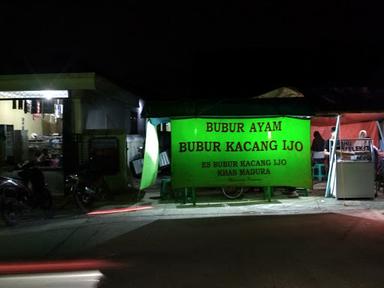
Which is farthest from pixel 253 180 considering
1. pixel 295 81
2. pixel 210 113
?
pixel 295 81

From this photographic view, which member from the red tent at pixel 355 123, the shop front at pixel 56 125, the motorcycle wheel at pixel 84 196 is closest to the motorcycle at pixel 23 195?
the motorcycle wheel at pixel 84 196

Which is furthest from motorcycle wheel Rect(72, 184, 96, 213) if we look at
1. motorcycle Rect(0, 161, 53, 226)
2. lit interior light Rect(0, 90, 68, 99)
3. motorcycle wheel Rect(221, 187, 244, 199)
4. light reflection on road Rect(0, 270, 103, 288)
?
light reflection on road Rect(0, 270, 103, 288)

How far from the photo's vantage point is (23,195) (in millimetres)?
11734

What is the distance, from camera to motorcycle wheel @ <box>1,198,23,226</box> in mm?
11148

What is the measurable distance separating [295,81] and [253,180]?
27738 mm

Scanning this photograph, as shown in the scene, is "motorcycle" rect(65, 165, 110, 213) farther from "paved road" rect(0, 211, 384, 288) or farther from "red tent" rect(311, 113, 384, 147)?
"red tent" rect(311, 113, 384, 147)

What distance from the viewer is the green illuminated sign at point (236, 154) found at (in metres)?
13.3

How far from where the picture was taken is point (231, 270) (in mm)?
7211

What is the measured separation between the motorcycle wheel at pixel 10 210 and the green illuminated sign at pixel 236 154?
150 inches

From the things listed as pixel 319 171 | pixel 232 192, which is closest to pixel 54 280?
pixel 232 192

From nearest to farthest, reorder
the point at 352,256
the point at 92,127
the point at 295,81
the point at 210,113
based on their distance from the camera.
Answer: the point at 352,256 < the point at 210,113 < the point at 92,127 < the point at 295,81

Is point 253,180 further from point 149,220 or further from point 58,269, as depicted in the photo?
point 58,269

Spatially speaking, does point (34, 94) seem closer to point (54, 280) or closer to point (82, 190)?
point (82, 190)

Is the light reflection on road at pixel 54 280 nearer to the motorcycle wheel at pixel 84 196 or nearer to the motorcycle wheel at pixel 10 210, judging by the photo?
the motorcycle wheel at pixel 10 210
